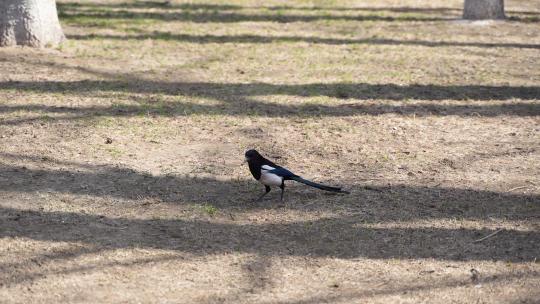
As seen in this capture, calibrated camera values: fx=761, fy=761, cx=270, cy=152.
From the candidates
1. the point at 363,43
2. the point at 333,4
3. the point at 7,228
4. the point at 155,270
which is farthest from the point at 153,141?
the point at 333,4

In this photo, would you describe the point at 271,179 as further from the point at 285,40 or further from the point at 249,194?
the point at 285,40

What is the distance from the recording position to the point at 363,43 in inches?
492

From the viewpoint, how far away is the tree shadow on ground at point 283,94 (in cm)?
872

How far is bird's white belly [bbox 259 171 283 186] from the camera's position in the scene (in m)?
6.20

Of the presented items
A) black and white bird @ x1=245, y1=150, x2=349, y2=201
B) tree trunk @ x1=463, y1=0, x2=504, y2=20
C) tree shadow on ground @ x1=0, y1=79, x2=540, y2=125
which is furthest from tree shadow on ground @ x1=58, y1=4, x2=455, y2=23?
black and white bird @ x1=245, y1=150, x2=349, y2=201

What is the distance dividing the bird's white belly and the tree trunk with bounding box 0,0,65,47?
581 centimetres

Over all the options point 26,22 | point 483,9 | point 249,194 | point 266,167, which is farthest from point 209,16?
point 266,167

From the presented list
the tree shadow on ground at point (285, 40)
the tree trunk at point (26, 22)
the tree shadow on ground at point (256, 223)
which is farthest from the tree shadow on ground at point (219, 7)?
the tree shadow on ground at point (256, 223)

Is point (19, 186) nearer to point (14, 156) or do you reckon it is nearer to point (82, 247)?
point (14, 156)

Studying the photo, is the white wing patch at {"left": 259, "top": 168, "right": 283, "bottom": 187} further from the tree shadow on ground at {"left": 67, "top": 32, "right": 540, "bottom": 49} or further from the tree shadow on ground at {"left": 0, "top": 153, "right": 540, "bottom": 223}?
the tree shadow on ground at {"left": 67, "top": 32, "right": 540, "bottom": 49}

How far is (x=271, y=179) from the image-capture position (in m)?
6.21

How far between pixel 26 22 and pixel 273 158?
512 cm

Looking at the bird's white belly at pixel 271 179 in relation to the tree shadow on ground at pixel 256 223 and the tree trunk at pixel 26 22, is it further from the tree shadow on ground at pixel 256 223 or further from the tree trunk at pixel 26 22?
the tree trunk at pixel 26 22

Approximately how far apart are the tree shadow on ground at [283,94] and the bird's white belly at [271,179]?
2.56 metres
